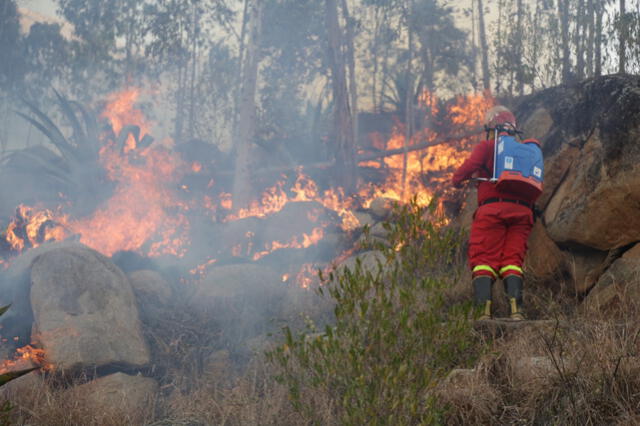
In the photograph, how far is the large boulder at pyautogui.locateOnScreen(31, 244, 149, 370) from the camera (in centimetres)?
597

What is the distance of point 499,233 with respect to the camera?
5.54 meters

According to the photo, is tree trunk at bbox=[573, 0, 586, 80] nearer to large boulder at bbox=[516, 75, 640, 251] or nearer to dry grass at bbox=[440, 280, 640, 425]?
large boulder at bbox=[516, 75, 640, 251]

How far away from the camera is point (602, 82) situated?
623 cm

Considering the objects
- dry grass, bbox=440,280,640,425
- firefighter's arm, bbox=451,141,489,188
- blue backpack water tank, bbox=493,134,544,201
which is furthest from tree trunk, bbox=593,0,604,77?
dry grass, bbox=440,280,640,425

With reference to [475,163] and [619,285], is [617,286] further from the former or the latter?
[475,163]

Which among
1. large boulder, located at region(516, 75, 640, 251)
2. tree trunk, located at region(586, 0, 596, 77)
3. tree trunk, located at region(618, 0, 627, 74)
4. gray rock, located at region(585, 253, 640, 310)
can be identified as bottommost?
gray rock, located at region(585, 253, 640, 310)

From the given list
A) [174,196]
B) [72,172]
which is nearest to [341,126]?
[174,196]

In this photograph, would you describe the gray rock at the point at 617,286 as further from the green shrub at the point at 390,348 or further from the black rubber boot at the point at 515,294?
the green shrub at the point at 390,348

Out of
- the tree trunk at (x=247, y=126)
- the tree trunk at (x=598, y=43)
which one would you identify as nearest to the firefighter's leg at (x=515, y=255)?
the tree trunk at (x=598, y=43)

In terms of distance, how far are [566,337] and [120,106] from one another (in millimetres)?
14047

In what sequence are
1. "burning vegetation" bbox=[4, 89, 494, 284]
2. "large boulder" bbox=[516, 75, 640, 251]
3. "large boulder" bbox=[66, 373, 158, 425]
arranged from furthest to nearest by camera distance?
"burning vegetation" bbox=[4, 89, 494, 284] < "large boulder" bbox=[516, 75, 640, 251] < "large boulder" bbox=[66, 373, 158, 425]

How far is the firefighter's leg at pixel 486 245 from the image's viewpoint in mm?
5398

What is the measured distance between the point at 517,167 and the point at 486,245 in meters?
0.81

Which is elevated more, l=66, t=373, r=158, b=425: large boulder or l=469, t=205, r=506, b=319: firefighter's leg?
l=469, t=205, r=506, b=319: firefighter's leg
